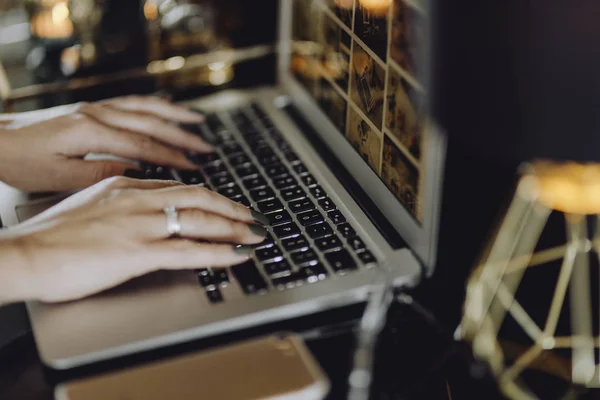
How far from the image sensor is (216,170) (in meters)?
A: 0.90

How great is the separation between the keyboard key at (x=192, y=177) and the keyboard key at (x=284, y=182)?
0.31 ft

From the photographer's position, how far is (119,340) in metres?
0.64

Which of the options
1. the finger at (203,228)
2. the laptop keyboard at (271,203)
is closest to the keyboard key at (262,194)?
the laptop keyboard at (271,203)

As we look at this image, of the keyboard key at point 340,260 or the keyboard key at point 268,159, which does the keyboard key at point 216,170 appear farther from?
the keyboard key at point 340,260

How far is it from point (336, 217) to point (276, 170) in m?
0.13

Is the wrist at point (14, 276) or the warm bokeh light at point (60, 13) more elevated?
the warm bokeh light at point (60, 13)

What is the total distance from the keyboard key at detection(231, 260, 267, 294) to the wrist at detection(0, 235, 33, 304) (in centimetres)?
20

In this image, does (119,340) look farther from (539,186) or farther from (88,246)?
(539,186)

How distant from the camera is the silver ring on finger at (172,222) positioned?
2.29ft

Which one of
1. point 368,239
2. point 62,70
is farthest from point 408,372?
point 62,70

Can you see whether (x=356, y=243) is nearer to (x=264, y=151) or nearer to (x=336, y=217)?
(x=336, y=217)

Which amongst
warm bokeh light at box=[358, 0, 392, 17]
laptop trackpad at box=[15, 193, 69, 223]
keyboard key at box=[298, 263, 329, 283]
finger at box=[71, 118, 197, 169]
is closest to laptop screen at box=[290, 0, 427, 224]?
warm bokeh light at box=[358, 0, 392, 17]

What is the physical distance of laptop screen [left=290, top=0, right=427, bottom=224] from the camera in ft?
2.33

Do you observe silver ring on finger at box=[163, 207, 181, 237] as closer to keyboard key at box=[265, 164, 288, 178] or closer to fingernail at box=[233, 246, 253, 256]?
fingernail at box=[233, 246, 253, 256]
